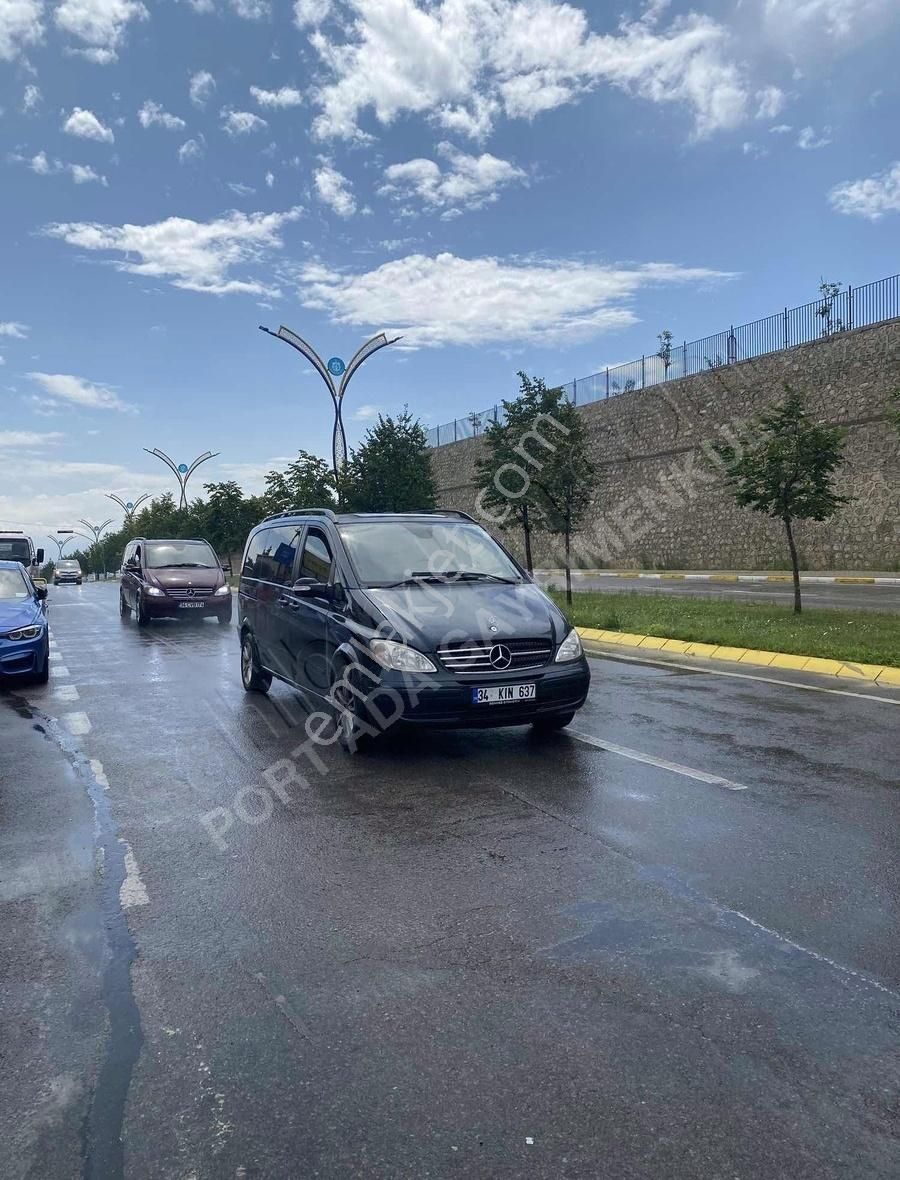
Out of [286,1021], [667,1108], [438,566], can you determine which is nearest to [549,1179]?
[667,1108]

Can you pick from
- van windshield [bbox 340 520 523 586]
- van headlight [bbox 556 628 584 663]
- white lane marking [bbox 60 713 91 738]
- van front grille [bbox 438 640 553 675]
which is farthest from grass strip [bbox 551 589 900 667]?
white lane marking [bbox 60 713 91 738]

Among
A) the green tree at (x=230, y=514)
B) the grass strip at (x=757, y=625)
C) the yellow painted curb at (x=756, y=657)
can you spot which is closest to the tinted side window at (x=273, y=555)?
the yellow painted curb at (x=756, y=657)

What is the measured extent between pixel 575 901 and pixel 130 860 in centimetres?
218

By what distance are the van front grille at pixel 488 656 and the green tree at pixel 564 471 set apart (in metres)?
11.9

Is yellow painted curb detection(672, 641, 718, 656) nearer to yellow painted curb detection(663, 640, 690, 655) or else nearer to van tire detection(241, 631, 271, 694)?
yellow painted curb detection(663, 640, 690, 655)

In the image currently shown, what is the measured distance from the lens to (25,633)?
Result: 9.77 m

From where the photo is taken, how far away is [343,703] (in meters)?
6.65

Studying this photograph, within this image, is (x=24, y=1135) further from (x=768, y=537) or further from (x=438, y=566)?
(x=768, y=537)

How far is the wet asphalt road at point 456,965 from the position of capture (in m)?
2.38

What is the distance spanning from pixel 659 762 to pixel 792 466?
980 cm

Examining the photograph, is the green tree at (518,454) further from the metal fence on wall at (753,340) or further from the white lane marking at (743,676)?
the white lane marking at (743,676)

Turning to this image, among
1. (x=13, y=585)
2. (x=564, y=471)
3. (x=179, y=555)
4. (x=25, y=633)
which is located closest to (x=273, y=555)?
(x=25, y=633)

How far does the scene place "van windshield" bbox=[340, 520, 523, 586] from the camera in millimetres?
7160

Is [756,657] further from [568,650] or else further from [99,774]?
[99,774]
